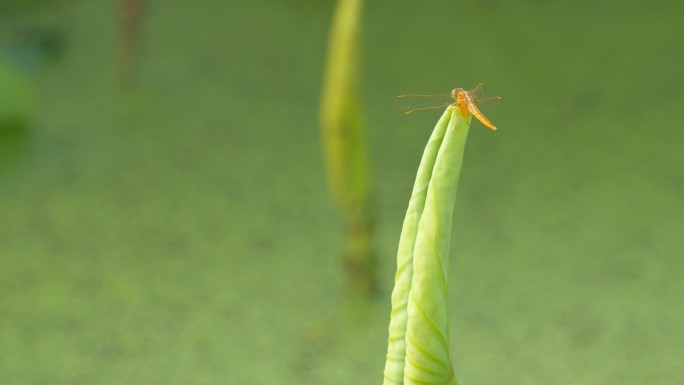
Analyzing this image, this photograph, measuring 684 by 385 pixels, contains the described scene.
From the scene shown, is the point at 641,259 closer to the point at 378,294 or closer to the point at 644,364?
the point at 644,364

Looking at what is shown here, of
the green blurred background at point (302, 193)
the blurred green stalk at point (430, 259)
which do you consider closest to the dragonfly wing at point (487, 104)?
the blurred green stalk at point (430, 259)

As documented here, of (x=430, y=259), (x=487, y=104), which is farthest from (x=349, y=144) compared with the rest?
(x=430, y=259)

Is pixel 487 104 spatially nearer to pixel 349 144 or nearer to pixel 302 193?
pixel 349 144

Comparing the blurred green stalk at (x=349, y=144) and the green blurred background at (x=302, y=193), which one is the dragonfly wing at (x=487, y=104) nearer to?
the blurred green stalk at (x=349, y=144)

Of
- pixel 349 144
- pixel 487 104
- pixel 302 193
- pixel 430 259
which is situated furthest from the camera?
pixel 302 193

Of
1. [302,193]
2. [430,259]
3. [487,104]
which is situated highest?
[302,193]

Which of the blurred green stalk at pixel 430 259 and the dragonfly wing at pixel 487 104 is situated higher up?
the dragonfly wing at pixel 487 104

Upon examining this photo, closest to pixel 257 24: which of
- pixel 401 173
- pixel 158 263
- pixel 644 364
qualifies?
pixel 401 173
